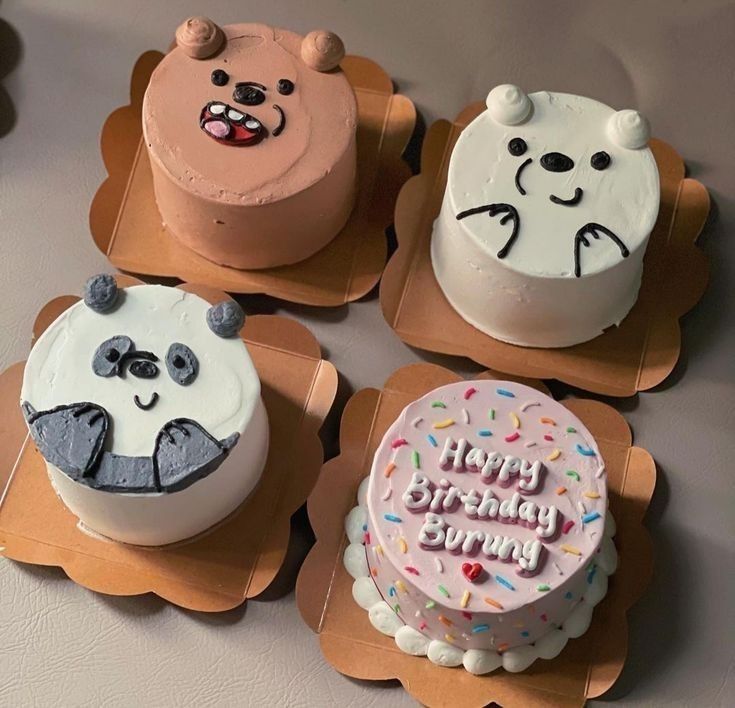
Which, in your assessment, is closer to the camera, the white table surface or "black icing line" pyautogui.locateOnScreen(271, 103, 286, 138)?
the white table surface

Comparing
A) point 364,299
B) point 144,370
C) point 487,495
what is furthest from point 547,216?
point 144,370

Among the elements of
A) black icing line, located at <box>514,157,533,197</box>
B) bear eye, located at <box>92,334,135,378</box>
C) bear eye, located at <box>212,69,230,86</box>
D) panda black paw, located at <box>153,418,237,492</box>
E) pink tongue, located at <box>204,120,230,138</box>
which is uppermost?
black icing line, located at <box>514,157,533,197</box>

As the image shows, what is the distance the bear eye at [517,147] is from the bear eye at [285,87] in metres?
0.42

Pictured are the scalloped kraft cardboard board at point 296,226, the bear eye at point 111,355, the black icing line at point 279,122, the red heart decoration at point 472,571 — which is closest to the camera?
the red heart decoration at point 472,571

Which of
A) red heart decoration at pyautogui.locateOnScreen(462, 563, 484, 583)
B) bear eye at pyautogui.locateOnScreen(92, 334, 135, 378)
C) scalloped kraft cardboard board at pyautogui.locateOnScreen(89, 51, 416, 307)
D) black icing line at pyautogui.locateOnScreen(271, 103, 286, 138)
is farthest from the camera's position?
scalloped kraft cardboard board at pyautogui.locateOnScreen(89, 51, 416, 307)

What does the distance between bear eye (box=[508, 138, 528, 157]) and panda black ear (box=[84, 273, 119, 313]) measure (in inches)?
29.5

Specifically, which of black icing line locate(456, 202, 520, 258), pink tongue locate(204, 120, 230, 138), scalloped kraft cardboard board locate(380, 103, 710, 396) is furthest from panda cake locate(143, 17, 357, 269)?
black icing line locate(456, 202, 520, 258)

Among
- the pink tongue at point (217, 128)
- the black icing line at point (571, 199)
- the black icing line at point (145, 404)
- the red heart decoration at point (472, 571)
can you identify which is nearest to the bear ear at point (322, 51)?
the pink tongue at point (217, 128)

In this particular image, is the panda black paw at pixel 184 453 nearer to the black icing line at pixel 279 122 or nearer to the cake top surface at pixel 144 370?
the cake top surface at pixel 144 370

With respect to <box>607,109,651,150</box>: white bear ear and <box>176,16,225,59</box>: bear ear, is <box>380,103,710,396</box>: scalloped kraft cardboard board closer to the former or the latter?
<box>607,109,651,150</box>: white bear ear

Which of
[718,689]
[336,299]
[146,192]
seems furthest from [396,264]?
[718,689]

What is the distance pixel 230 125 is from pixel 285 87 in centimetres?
14

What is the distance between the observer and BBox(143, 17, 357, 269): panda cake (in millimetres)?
2311

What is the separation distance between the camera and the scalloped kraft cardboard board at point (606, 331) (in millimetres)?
2379
